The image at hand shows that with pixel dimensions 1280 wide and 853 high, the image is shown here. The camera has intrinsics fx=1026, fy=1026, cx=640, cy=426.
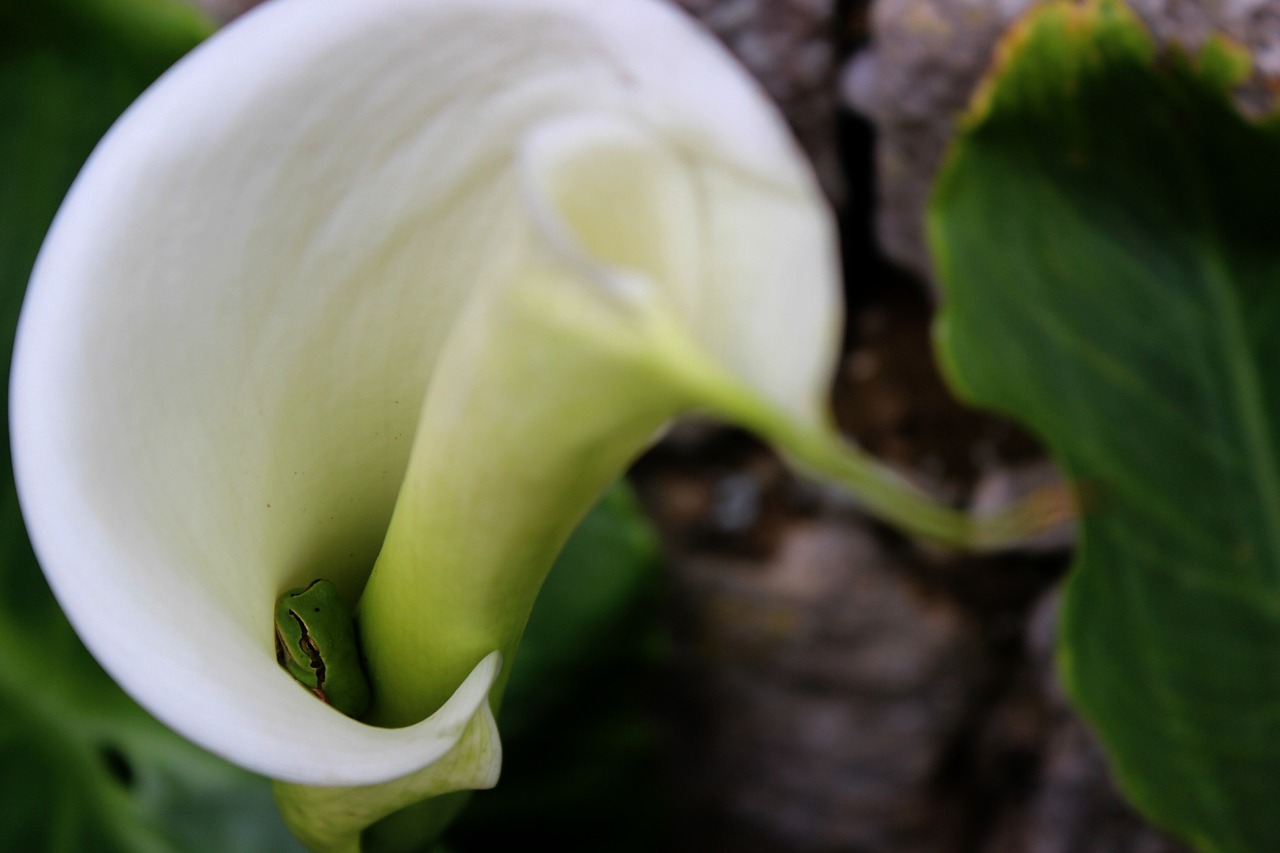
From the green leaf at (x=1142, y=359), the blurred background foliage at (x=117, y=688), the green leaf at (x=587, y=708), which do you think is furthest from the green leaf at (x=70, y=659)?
the green leaf at (x=1142, y=359)

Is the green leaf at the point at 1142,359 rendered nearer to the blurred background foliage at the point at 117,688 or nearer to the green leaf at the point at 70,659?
the blurred background foliage at the point at 117,688

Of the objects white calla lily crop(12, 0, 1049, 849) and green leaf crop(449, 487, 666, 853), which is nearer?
white calla lily crop(12, 0, 1049, 849)

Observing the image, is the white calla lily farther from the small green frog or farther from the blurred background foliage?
the blurred background foliage

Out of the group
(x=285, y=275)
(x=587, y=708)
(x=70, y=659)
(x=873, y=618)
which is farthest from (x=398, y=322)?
(x=873, y=618)

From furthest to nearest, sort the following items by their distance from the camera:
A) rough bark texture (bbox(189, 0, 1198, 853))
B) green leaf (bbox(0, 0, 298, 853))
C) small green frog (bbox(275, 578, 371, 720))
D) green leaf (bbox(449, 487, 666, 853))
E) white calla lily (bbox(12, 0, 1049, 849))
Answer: rough bark texture (bbox(189, 0, 1198, 853)) → green leaf (bbox(449, 487, 666, 853)) → green leaf (bbox(0, 0, 298, 853)) → small green frog (bbox(275, 578, 371, 720)) → white calla lily (bbox(12, 0, 1049, 849))

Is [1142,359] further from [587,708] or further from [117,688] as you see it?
[117,688]

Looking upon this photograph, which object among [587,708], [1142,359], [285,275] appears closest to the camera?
[285,275]

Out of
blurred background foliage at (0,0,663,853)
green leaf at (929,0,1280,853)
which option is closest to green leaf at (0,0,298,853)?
blurred background foliage at (0,0,663,853)
